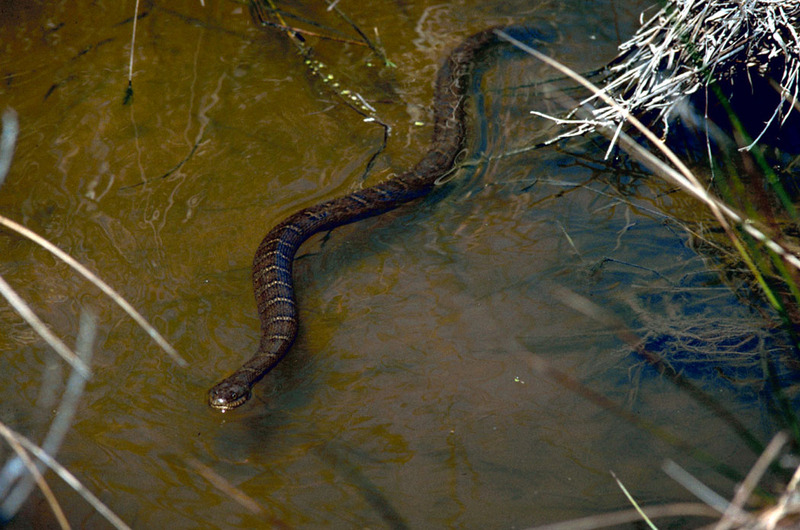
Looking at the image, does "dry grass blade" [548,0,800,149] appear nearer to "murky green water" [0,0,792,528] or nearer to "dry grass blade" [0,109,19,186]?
"murky green water" [0,0,792,528]

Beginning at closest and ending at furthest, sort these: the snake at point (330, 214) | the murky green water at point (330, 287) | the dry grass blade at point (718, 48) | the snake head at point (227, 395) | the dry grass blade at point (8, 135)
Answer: the murky green water at point (330, 287) → the snake head at point (227, 395) → the snake at point (330, 214) → the dry grass blade at point (718, 48) → the dry grass blade at point (8, 135)

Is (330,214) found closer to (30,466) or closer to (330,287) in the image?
(330,287)

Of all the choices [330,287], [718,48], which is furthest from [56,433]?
[718,48]

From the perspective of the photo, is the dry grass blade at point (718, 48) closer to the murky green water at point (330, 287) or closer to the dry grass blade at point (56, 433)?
the murky green water at point (330, 287)

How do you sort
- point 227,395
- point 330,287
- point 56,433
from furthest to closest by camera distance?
point 330,287
point 227,395
point 56,433

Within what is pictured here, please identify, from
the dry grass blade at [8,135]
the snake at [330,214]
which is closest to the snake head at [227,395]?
the snake at [330,214]

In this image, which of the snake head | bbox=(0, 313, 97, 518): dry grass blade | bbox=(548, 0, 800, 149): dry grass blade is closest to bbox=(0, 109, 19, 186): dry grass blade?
bbox=(0, 313, 97, 518): dry grass blade

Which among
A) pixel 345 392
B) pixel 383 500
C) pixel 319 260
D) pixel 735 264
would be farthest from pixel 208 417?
pixel 735 264
